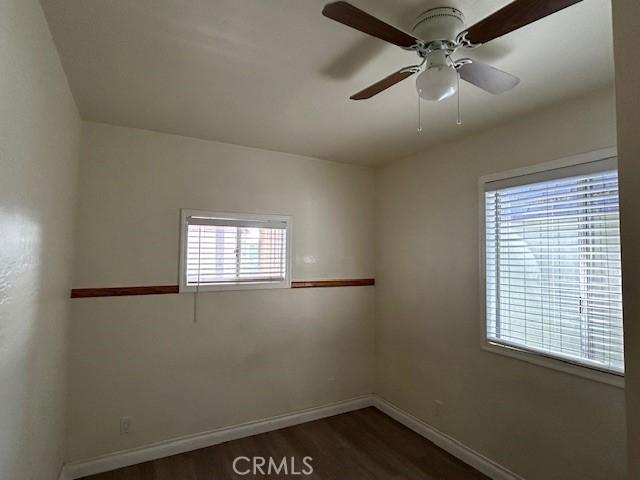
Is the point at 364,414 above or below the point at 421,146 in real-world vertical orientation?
below

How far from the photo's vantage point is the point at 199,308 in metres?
2.80

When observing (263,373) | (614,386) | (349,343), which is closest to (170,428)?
(263,373)

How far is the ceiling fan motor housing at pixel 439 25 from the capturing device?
1317 millimetres

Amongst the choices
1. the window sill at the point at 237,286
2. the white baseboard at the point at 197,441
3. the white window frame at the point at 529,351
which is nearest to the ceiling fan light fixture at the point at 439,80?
the white window frame at the point at 529,351

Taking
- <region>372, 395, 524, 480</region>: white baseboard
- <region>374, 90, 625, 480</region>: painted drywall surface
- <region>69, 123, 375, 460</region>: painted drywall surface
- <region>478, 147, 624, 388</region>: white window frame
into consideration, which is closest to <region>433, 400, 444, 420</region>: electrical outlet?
<region>374, 90, 625, 480</region>: painted drywall surface

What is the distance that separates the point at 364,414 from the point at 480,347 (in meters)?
1.42

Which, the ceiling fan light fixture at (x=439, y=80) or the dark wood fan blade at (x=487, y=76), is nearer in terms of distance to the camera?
the ceiling fan light fixture at (x=439, y=80)

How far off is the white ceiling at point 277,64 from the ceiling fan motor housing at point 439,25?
0.10ft

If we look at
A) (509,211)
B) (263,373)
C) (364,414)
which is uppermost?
(509,211)

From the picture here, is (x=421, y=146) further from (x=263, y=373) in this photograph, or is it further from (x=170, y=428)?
(x=170, y=428)

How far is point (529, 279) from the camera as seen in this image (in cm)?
229

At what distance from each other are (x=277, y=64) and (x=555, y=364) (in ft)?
7.63

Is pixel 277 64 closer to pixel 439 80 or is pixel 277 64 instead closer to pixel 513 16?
pixel 439 80

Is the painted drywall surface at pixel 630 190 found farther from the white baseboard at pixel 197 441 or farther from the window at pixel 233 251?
the white baseboard at pixel 197 441
